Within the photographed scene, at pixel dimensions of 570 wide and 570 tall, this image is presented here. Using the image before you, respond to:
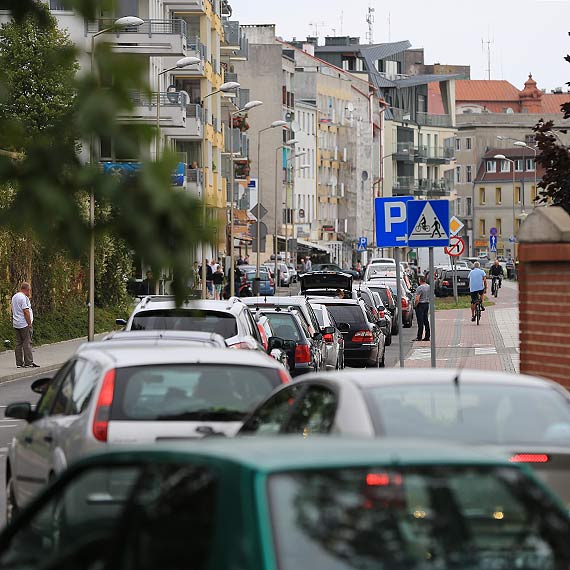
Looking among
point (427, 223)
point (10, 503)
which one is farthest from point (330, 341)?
point (10, 503)

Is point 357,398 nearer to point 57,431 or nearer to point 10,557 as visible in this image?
point 57,431

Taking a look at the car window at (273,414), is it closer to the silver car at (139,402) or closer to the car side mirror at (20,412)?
the silver car at (139,402)

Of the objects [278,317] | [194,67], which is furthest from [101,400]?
[194,67]

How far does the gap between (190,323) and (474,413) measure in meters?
10.00

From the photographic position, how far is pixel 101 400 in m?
10.6

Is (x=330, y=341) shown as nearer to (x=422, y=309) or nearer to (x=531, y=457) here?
(x=422, y=309)

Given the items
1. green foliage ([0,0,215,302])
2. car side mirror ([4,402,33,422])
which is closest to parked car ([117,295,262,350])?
car side mirror ([4,402,33,422])

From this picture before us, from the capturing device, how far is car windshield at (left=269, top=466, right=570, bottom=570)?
16.3 feet

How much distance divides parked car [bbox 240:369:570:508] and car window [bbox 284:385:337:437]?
A: 11 mm

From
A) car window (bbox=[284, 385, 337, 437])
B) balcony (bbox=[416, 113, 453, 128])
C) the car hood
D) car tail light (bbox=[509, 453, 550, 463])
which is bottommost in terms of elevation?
the car hood

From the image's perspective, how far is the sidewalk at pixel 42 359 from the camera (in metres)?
33.2

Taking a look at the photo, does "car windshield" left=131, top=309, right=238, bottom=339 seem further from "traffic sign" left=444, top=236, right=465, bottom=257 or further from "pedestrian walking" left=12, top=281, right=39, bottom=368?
"traffic sign" left=444, top=236, right=465, bottom=257

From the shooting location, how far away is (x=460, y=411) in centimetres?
942

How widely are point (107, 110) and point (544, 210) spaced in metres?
11.9
